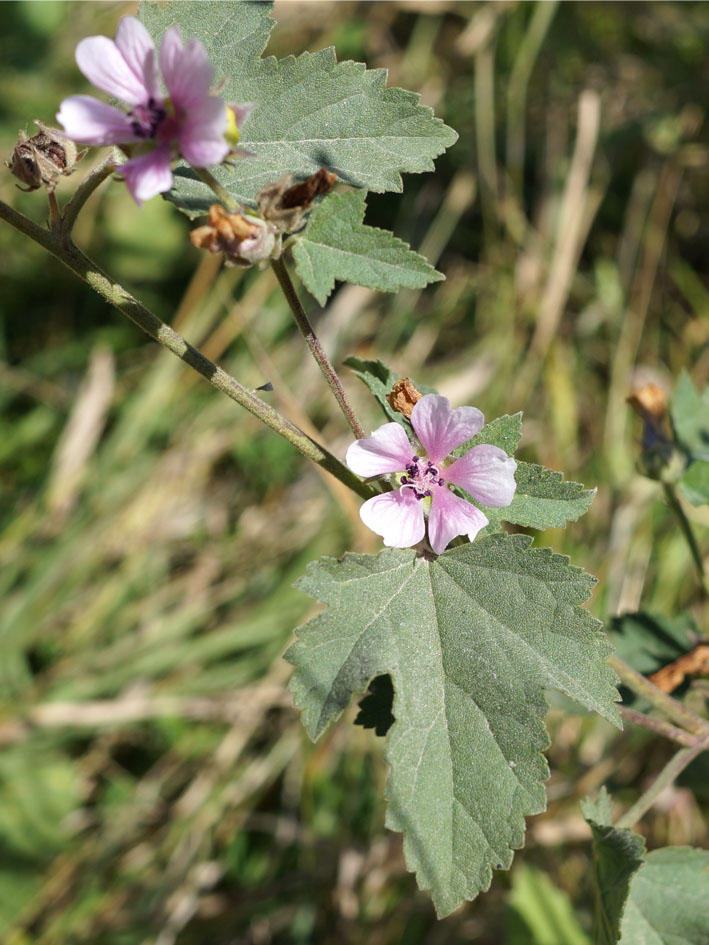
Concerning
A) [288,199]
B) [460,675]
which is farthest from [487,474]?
[288,199]

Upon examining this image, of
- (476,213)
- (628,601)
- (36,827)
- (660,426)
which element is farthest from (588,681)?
(476,213)

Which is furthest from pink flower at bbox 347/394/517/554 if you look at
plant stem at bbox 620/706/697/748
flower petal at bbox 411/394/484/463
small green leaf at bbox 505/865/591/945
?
small green leaf at bbox 505/865/591/945

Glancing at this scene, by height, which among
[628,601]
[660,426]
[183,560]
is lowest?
[183,560]

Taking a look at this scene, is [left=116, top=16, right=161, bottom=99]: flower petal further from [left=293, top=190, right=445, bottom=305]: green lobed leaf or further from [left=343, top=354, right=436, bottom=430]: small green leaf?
[left=343, top=354, right=436, bottom=430]: small green leaf

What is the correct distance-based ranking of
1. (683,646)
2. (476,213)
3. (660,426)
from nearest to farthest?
(683,646), (660,426), (476,213)

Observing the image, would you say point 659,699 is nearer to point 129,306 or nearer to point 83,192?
point 129,306

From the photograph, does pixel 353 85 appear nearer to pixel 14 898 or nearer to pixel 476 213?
pixel 14 898
